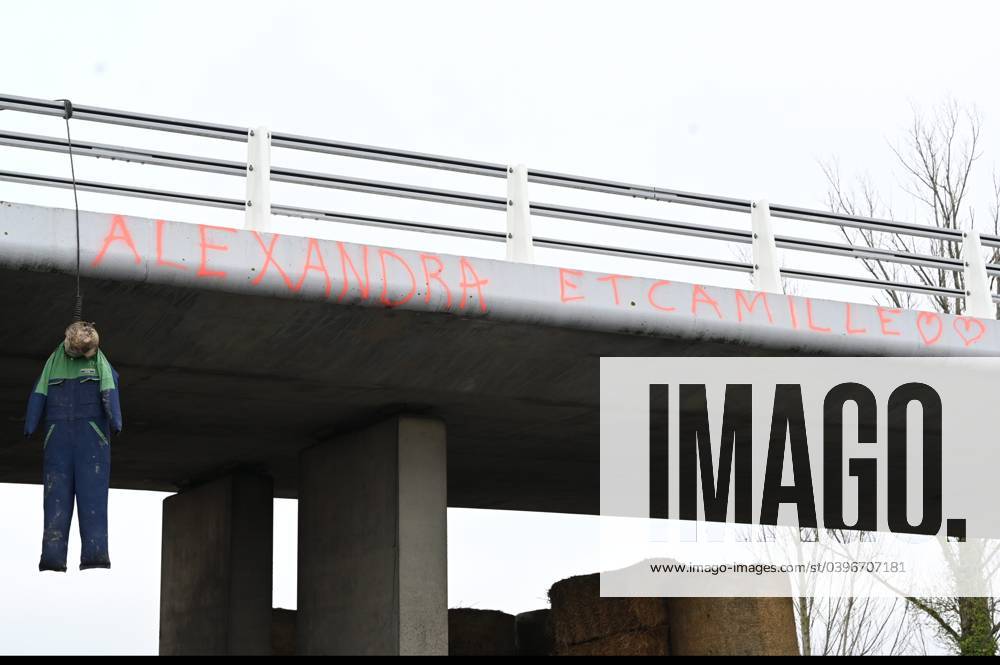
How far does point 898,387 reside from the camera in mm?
Result: 14516

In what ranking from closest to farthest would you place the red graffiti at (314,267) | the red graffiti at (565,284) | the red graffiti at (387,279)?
the red graffiti at (314,267), the red graffiti at (387,279), the red graffiti at (565,284)

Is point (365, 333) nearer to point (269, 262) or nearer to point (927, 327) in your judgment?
point (269, 262)

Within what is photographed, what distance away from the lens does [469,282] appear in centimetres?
1171

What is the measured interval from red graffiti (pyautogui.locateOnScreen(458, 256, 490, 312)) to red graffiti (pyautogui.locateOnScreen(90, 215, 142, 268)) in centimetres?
258

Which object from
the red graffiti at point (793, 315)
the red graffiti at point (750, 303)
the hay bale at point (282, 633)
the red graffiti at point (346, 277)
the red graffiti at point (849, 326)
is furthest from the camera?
the hay bale at point (282, 633)

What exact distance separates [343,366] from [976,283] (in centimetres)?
617

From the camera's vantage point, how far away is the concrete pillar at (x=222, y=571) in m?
17.2

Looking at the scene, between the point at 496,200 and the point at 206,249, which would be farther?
the point at 496,200

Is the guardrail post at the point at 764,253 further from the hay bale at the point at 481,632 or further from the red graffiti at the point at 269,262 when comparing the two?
the hay bale at the point at 481,632

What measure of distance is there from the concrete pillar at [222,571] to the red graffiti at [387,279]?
6.99m

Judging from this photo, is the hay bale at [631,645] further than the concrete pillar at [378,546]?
Yes

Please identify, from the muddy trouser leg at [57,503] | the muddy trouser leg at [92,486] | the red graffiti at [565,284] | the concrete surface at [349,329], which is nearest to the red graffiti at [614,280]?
the concrete surface at [349,329]

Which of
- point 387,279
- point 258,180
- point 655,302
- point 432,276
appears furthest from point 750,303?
point 258,180

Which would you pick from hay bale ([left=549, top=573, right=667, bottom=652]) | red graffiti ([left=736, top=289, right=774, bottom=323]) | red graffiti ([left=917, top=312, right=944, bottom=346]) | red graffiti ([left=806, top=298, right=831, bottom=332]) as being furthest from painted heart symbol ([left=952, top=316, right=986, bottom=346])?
hay bale ([left=549, top=573, right=667, bottom=652])
